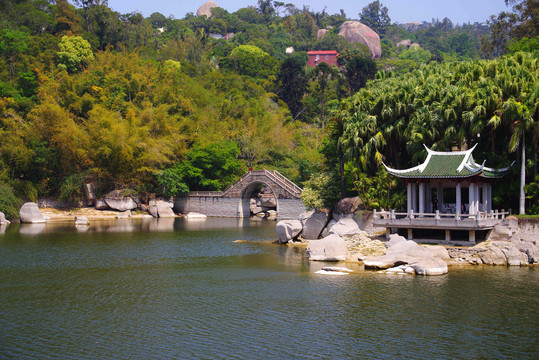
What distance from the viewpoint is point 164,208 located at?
2391 inches

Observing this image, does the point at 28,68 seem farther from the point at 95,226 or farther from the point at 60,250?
the point at 60,250

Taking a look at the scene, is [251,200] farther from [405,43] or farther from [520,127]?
[405,43]

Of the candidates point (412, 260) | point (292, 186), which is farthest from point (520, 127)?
point (292, 186)

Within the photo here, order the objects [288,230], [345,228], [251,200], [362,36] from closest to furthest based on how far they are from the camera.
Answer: [345,228] < [288,230] < [251,200] < [362,36]

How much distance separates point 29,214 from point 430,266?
127 ft

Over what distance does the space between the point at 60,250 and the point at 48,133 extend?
27.5 m

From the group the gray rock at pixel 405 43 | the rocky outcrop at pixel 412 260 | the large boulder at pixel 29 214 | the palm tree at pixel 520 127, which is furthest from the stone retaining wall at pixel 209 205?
the gray rock at pixel 405 43

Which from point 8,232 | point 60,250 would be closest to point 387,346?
point 60,250

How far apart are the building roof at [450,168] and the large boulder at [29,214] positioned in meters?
34.7

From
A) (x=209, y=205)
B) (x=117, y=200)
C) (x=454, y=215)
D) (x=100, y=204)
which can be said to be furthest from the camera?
(x=209, y=205)

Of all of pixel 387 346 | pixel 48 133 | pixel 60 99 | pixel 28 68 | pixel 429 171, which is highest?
pixel 28 68

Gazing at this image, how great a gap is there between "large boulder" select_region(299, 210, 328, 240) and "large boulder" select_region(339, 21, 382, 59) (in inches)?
4466

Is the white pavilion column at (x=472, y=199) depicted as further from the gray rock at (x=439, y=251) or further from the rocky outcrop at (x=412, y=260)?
the rocky outcrop at (x=412, y=260)

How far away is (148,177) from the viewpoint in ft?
198
